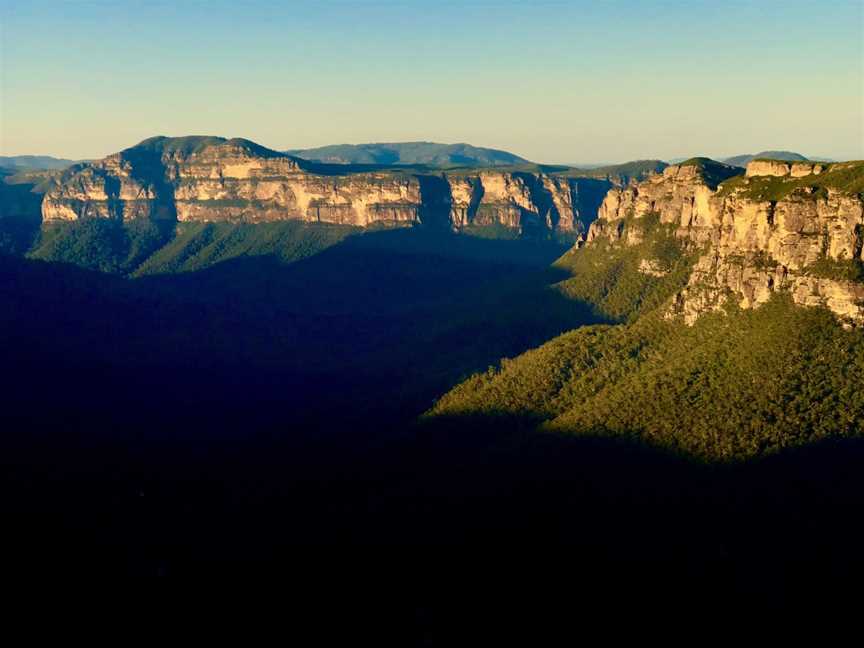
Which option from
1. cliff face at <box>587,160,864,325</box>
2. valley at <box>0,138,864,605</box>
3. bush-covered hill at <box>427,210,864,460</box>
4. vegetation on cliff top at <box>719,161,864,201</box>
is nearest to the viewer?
valley at <box>0,138,864,605</box>

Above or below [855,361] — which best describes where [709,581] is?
below

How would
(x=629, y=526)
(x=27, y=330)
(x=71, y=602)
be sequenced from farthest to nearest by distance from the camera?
(x=27, y=330), (x=629, y=526), (x=71, y=602)

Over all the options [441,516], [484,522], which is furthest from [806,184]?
[441,516]

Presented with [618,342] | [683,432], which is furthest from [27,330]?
[683,432]

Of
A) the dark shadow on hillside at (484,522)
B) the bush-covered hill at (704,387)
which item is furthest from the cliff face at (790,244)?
the dark shadow on hillside at (484,522)

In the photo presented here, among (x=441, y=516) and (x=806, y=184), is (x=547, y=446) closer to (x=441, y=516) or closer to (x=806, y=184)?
(x=441, y=516)

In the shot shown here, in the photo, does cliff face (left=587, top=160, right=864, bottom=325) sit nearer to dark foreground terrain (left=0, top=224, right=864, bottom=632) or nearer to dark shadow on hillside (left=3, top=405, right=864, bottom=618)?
dark shadow on hillside (left=3, top=405, right=864, bottom=618)

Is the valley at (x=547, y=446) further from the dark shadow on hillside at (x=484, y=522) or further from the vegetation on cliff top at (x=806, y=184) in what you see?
the vegetation on cliff top at (x=806, y=184)

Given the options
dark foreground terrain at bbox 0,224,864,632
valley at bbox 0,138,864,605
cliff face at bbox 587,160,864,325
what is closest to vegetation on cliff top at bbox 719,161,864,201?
cliff face at bbox 587,160,864,325

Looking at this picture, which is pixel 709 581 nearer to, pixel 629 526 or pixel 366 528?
pixel 629 526
